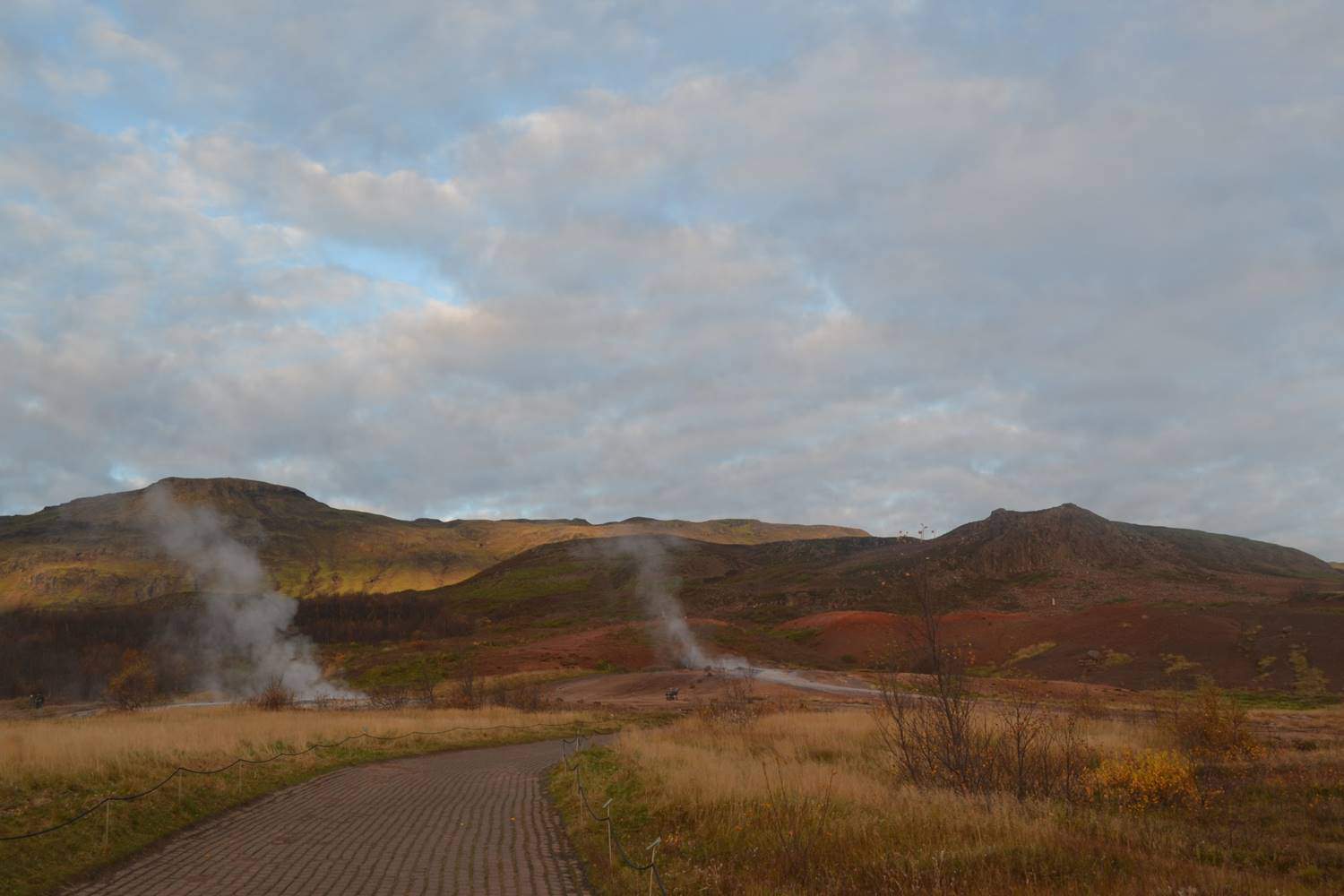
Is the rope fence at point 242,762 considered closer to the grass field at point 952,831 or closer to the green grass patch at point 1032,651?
the grass field at point 952,831

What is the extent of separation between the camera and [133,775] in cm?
1426

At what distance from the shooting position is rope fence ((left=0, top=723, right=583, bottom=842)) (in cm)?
1048

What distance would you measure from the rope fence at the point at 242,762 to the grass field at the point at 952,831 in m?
6.68

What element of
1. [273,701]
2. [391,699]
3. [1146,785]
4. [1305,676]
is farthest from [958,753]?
[1305,676]

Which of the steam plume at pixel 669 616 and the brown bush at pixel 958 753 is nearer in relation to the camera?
the brown bush at pixel 958 753

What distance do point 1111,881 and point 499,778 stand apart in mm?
15056

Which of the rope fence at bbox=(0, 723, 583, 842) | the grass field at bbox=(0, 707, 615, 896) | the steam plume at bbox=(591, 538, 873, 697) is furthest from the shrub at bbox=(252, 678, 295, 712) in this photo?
the steam plume at bbox=(591, 538, 873, 697)

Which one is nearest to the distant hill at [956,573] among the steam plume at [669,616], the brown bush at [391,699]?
the steam plume at [669,616]

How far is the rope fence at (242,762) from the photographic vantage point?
10476mm

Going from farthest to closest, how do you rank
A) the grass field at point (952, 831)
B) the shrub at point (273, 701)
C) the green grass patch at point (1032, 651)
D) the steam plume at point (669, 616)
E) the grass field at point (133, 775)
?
the green grass patch at point (1032, 651) → the steam plume at point (669, 616) → the shrub at point (273, 701) → the grass field at point (133, 775) → the grass field at point (952, 831)

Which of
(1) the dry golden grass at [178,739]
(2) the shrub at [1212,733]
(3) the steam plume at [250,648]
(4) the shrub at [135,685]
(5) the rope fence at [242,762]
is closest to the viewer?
(5) the rope fence at [242,762]

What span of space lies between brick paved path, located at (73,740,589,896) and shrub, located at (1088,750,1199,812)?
8323 mm

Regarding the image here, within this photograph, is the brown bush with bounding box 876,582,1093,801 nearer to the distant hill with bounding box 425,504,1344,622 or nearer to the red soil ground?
the red soil ground

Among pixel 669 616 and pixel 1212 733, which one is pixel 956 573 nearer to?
pixel 669 616
